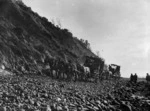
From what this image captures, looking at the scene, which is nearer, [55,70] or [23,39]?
[55,70]

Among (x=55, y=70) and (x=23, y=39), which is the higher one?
(x=23, y=39)

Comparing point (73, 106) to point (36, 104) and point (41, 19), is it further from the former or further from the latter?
point (41, 19)

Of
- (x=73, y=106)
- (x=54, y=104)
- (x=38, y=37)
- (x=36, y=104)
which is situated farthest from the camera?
(x=38, y=37)

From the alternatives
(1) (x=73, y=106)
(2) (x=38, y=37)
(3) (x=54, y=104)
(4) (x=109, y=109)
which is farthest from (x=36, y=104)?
(2) (x=38, y=37)

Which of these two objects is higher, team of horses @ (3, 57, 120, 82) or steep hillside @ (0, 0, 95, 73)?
steep hillside @ (0, 0, 95, 73)

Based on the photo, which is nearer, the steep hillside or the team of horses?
the team of horses

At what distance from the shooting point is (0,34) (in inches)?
1206

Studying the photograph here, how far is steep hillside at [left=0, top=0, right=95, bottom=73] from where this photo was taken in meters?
27.9

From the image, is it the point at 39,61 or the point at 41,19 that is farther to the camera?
the point at 41,19

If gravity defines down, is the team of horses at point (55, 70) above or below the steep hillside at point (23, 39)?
below

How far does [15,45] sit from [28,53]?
2359 mm

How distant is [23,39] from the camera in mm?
35188

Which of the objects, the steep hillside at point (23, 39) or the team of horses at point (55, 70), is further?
the steep hillside at point (23, 39)

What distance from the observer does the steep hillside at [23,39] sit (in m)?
27.9
